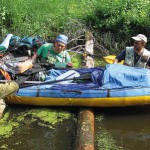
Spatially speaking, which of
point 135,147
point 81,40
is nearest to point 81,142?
point 135,147

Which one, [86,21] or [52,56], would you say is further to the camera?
[86,21]

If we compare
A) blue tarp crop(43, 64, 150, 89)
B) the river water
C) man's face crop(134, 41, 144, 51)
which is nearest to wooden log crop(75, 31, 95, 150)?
the river water

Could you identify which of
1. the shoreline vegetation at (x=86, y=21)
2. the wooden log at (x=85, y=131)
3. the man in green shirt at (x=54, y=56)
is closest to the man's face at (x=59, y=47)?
the man in green shirt at (x=54, y=56)

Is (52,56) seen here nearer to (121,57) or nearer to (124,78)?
(121,57)

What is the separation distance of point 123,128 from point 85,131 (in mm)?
982

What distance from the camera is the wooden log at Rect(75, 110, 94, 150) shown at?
4944 mm

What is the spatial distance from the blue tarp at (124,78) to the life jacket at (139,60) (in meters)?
0.49

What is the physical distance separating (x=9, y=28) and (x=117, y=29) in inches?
118

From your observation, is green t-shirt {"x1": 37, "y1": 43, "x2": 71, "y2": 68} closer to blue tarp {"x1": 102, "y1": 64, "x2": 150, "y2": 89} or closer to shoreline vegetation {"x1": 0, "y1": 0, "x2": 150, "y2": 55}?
blue tarp {"x1": 102, "y1": 64, "x2": 150, "y2": 89}

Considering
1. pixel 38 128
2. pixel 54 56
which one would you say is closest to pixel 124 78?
pixel 54 56

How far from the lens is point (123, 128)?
19.9 ft

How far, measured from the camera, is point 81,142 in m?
5.02

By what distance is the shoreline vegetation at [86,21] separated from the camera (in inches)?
396

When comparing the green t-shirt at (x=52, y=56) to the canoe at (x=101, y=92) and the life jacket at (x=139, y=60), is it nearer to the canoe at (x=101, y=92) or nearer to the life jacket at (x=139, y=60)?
the canoe at (x=101, y=92)
